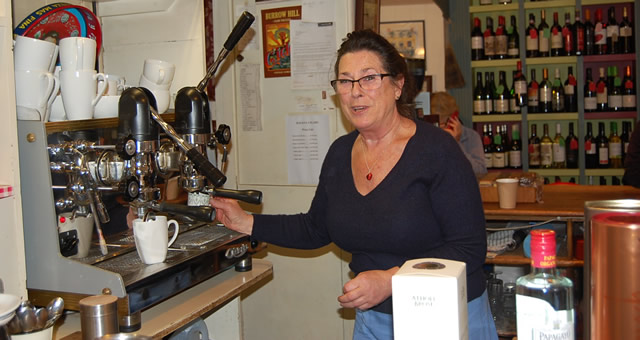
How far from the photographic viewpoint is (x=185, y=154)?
1.60m

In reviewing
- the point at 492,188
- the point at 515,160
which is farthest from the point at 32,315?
the point at 515,160

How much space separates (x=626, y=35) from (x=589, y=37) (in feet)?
0.74

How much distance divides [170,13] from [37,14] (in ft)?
1.63

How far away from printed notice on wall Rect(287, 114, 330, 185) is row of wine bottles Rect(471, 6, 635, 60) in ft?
6.61

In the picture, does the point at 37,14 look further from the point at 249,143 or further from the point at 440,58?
the point at 440,58

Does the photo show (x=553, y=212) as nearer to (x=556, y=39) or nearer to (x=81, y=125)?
(x=81, y=125)

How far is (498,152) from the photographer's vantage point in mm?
4379

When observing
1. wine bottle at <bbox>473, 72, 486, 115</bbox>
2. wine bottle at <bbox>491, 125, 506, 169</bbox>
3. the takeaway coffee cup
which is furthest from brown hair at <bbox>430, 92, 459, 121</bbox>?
the takeaway coffee cup

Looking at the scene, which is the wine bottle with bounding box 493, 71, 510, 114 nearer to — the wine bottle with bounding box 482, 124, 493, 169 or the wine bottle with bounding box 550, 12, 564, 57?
the wine bottle with bounding box 482, 124, 493, 169

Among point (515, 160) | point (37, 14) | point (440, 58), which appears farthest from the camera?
point (440, 58)

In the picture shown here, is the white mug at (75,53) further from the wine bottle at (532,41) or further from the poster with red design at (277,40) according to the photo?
the wine bottle at (532,41)

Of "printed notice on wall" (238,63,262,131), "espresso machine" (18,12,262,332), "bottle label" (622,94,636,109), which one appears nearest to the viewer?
"espresso machine" (18,12,262,332)

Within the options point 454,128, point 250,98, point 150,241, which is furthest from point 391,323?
point 454,128

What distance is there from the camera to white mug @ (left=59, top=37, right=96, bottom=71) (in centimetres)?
155
